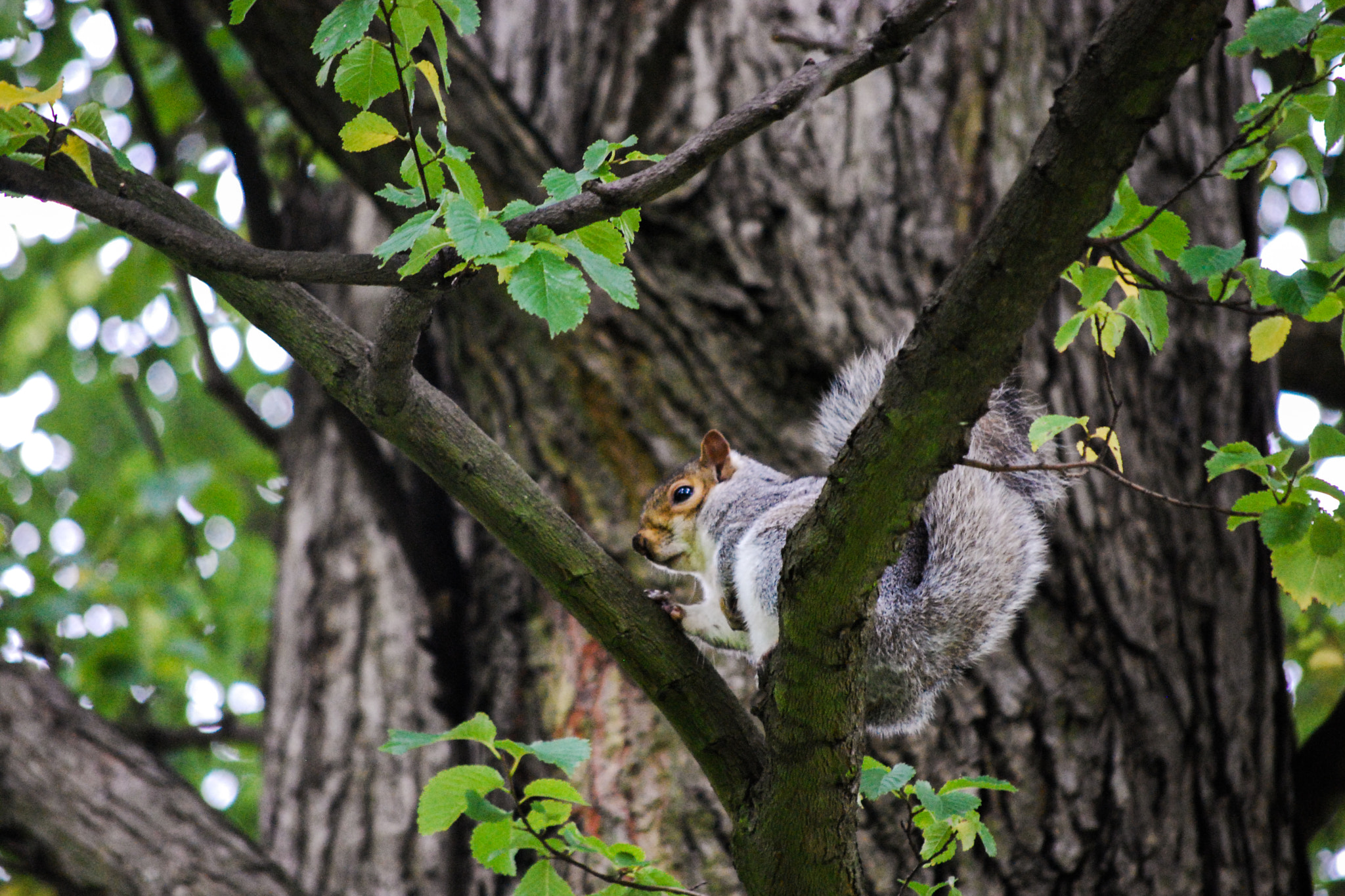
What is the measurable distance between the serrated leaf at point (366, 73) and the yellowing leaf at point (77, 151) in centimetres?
24

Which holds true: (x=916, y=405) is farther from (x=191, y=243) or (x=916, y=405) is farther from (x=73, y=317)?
(x=73, y=317)

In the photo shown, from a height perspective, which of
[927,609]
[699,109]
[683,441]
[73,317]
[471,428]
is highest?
[73,317]

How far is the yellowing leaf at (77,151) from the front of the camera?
103 cm

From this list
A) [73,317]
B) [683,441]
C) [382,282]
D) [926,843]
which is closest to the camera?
[382,282]

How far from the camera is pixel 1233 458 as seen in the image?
112 cm

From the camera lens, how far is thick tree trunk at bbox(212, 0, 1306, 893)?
76.7 inches

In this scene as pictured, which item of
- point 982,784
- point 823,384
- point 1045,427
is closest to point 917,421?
point 1045,427

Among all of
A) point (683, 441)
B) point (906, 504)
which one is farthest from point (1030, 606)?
point (906, 504)

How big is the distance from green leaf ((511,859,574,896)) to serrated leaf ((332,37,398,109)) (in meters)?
0.78

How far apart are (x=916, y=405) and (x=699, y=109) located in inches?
56.9

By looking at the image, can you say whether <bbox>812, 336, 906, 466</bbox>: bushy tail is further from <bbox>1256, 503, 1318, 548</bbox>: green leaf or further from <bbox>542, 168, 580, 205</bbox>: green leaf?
<bbox>542, 168, 580, 205</bbox>: green leaf

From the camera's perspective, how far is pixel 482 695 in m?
2.29

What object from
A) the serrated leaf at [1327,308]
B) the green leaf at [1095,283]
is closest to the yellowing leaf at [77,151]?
the green leaf at [1095,283]

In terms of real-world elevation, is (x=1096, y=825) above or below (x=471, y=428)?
below
